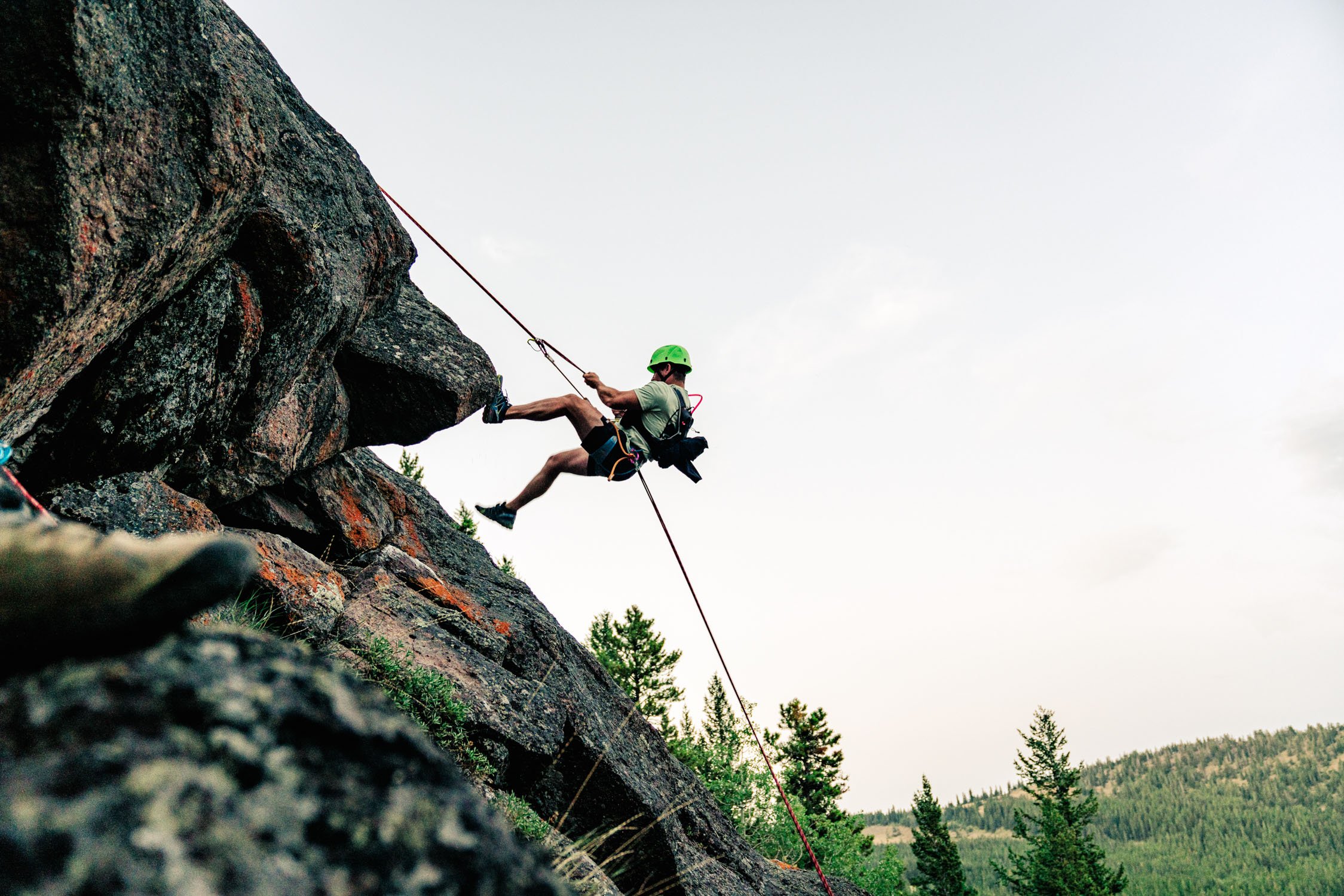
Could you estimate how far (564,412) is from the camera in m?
9.16

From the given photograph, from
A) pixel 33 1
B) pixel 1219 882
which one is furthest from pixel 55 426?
pixel 1219 882

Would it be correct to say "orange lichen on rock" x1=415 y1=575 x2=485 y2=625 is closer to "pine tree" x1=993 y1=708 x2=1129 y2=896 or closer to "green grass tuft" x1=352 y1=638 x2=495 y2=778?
"green grass tuft" x1=352 y1=638 x2=495 y2=778

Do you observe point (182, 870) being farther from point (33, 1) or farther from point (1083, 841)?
point (1083, 841)

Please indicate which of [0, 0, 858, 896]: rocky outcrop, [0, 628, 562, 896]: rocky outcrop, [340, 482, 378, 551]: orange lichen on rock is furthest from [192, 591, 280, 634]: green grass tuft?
[0, 628, 562, 896]: rocky outcrop

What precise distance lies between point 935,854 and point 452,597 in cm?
3970

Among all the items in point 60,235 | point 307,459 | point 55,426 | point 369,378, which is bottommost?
point 55,426

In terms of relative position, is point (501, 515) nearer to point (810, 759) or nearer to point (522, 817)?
point (522, 817)

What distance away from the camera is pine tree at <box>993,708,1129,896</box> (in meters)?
38.3

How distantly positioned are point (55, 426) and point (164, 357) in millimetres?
708

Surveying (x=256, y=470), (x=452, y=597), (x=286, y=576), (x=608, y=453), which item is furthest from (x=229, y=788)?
(x=608, y=453)

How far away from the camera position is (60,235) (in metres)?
3.64

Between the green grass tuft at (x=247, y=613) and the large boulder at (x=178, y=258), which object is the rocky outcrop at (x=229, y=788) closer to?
the large boulder at (x=178, y=258)

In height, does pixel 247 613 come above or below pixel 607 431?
below

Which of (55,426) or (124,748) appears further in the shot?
(55,426)
